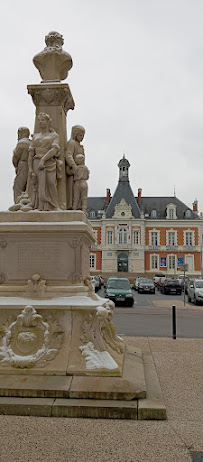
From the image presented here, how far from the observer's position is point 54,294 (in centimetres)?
505

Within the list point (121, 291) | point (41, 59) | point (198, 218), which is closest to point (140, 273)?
point (198, 218)

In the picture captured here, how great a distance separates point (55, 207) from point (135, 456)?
11.9 ft

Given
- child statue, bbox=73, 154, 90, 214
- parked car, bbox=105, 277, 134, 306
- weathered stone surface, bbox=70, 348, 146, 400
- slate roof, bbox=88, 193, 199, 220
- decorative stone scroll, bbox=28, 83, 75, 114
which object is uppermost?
slate roof, bbox=88, 193, 199, 220

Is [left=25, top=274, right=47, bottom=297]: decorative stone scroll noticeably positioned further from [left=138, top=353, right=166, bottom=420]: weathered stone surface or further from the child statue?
[left=138, top=353, right=166, bottom=420]: weathered stone surface

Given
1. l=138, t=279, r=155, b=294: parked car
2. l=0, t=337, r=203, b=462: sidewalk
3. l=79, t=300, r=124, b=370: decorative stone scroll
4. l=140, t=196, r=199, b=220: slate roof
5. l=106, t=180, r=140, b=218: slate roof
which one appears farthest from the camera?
l=140, t=196, r=199, b=220: slate roof

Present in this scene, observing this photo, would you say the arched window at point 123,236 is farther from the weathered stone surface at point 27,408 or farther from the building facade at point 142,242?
the weathered stone surface at point 27,408

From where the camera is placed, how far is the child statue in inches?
239

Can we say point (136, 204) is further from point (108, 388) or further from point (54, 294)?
point (108, 388)

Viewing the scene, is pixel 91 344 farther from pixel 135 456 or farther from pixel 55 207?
pixel 55 207

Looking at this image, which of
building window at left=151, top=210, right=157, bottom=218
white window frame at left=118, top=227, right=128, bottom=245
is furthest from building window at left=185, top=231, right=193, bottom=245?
white window frame at left=118, top=227, right=128, bottom=245

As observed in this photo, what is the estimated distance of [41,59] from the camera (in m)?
6.36

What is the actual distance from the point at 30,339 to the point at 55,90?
13.2ft

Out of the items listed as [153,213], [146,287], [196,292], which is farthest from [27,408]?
[153,213]

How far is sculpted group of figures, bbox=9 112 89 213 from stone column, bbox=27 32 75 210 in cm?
18
